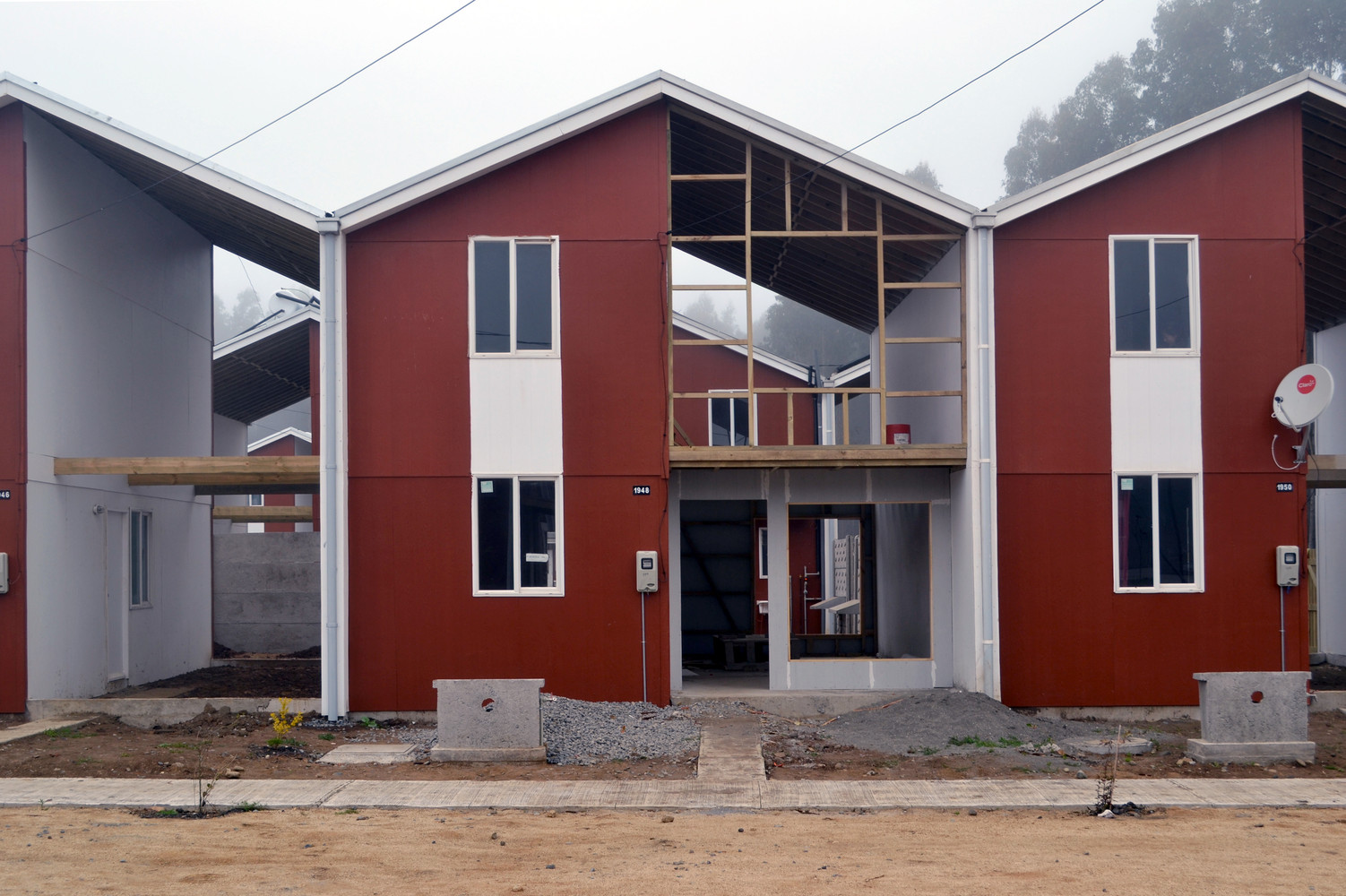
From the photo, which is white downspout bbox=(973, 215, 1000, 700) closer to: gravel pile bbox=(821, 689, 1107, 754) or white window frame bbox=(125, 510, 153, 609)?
gravel pile bbox=(821, 689, 1107, 754)

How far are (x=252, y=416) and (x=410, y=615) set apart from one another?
16218 millimetres

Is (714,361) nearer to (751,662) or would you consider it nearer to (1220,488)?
(751,662)

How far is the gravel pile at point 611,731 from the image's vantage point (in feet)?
37.5

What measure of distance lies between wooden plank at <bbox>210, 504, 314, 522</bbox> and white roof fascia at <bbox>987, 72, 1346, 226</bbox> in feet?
49.8

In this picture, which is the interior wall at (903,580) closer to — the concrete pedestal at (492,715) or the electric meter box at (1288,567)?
the electric meter box at (1288,567)

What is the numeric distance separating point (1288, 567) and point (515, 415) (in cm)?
928

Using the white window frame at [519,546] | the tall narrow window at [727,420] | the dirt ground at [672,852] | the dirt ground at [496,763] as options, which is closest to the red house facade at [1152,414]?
the dirt ground at [496,763]

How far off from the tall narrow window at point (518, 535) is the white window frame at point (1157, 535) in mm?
6611

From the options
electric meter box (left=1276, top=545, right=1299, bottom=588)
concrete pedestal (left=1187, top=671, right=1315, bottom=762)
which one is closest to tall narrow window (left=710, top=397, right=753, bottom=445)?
electric meter box (left=1276, top=545, right=1299, bottom=588)

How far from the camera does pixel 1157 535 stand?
13.8 meters

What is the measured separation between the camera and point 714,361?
2758 cm

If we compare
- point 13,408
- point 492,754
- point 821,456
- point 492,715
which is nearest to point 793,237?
point 821,456

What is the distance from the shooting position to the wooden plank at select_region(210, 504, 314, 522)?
901 inches

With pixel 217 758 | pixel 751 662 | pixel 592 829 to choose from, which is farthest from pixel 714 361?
pixel 592 829
